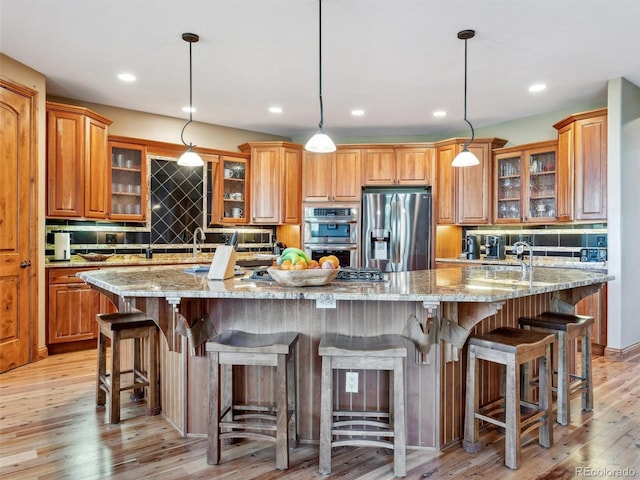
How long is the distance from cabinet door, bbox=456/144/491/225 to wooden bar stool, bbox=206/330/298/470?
154 inches

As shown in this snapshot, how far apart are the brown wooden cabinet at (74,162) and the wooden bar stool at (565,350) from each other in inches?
165

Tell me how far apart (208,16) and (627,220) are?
4.10m

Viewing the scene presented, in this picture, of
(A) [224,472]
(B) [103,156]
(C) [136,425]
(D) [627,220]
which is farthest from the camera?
(B) [103,156]

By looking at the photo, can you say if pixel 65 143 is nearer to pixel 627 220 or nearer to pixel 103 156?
pixel 103 156

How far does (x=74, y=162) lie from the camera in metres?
4.36

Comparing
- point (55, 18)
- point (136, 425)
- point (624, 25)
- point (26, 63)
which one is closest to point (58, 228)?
point (26, 63)

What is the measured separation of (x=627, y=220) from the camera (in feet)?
13.5

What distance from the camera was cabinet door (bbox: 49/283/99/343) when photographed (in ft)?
13.6

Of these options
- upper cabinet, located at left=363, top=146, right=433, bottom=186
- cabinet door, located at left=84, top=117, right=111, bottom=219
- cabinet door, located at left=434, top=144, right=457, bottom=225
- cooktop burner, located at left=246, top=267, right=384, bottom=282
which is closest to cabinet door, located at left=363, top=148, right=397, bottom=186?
upper cabinet, located at left=363, top=146, right=433, bottom=186

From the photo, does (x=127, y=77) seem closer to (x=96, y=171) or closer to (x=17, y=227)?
(x=96, y=171)

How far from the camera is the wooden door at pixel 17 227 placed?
3.62 metres

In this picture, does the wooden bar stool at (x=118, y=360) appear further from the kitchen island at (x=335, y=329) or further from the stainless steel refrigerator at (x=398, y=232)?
the stainless steel refrigerator at (x=398, y=232)

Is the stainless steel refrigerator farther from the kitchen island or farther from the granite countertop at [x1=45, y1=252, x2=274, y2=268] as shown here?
the kitchen island
